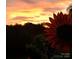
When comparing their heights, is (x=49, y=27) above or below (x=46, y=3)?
below

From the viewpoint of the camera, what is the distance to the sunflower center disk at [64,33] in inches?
112

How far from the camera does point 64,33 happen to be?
2.90 m

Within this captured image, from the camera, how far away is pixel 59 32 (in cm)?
291

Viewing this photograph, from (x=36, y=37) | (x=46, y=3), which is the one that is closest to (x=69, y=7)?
(x=46, y=3)

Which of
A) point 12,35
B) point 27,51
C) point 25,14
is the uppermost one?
point 25,14

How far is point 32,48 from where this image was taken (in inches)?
114

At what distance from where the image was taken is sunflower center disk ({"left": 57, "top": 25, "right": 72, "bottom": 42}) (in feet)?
9.36

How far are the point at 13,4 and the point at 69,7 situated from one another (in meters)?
0.62

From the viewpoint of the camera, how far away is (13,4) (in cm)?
290

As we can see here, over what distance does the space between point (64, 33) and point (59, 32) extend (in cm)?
6

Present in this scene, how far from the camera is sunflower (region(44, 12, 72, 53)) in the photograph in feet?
9.47
